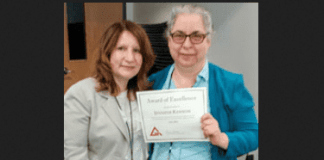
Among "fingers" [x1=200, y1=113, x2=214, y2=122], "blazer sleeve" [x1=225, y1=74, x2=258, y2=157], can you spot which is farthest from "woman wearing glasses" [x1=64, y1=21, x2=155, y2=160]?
"blazer sleeve" [x1=225, y1=74, x2=258, y2=157]

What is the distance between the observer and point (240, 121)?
1084 millimetres

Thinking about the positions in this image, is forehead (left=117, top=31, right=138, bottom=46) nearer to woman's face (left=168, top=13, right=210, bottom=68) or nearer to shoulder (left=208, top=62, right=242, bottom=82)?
woman's face (left=168, top=13, right=210, bottom=68)

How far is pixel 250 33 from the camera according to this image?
116cm

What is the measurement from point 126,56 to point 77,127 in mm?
430

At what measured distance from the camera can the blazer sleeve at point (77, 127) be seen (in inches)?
41.4

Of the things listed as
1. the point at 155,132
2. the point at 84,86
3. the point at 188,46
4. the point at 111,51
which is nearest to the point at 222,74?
the point at 188,46

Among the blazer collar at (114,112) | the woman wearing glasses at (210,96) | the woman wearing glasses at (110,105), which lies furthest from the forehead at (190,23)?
the blazer collar at (114,112)

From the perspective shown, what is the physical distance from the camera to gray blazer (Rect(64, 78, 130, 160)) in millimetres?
1051

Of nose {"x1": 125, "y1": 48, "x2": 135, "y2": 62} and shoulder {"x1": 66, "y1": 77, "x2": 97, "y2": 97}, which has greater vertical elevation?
nose {"x1": 125, "y1": 48, "x2": 135, "y2": 62}

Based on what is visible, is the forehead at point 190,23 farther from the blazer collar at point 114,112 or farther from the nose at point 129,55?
the blazer collar at point 114,112

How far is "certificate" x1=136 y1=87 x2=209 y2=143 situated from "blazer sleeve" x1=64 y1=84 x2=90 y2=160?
0.91 feet
